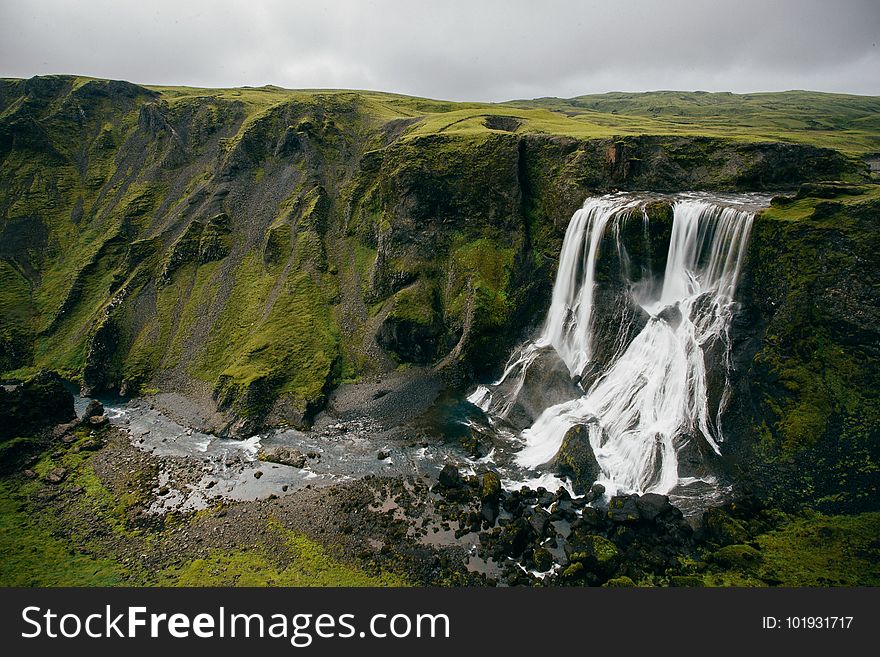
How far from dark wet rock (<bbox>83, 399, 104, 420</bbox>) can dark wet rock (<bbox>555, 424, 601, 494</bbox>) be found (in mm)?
42812

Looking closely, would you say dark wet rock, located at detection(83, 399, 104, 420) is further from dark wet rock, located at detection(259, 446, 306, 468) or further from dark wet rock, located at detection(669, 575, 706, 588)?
dark wet rock, located at detection(669, 575, 706, 588)

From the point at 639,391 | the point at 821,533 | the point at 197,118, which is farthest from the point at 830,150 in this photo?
the point at 197,118

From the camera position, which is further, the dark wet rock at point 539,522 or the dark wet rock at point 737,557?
the dark wet rock at point 539,522

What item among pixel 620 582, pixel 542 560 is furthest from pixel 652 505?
pixel 542 560

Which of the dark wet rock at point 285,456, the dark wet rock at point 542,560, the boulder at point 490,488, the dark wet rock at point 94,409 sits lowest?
the dark wet rock at point 542,560

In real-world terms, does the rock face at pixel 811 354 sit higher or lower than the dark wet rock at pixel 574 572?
higher

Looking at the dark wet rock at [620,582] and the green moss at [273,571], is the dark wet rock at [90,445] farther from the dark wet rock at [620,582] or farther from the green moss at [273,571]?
the dark wet rock at [620,582]

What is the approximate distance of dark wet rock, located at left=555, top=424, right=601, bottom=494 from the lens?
30422mm

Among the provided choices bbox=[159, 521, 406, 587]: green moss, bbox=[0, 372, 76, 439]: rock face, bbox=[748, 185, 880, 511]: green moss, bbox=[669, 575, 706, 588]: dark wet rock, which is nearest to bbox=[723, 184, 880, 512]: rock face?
bbox=[748, 185, 880, 511]: green moss

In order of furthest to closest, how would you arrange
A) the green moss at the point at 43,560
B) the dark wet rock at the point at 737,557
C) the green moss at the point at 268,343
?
the green moss at the point at 268,343 → the green moss at the point at 43,560 → the dark wet rock at the point at 737,557

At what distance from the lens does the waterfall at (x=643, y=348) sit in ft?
102

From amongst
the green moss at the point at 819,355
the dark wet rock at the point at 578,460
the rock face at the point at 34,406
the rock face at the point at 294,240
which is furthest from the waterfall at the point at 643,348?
the rock face at the point at 34,406

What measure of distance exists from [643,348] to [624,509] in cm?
1445

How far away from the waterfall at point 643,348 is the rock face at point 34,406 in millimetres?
38891
